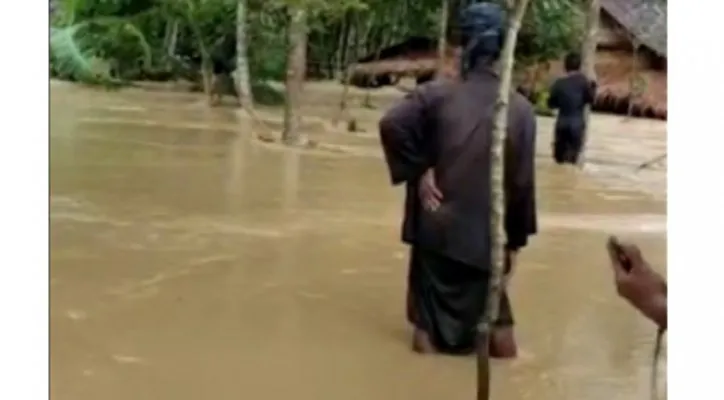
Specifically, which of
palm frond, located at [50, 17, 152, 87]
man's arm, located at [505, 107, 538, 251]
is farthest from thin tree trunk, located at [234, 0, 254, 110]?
man's arm, located at [505, 107, 538, 251]

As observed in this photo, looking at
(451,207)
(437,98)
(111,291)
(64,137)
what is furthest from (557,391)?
(64,137)

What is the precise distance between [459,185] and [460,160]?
1.4 inches

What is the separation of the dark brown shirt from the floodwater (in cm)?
2

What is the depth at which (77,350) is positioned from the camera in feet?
4.68

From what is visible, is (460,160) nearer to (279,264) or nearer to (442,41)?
(442,41)

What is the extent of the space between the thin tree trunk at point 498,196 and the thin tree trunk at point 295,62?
0.27m

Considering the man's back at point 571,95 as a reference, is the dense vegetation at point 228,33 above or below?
above

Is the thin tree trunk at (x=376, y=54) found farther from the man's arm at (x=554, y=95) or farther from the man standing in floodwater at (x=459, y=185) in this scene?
the man's arm at (x=554, y=95)

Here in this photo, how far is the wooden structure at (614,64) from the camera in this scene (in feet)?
4.90

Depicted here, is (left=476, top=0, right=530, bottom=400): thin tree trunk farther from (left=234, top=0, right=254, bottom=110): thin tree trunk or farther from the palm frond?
the palm frond

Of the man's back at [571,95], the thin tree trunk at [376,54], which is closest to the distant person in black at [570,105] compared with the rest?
the man's back at [571,95]

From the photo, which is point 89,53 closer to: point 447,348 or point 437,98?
point 437,98

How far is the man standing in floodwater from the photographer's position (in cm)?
149
